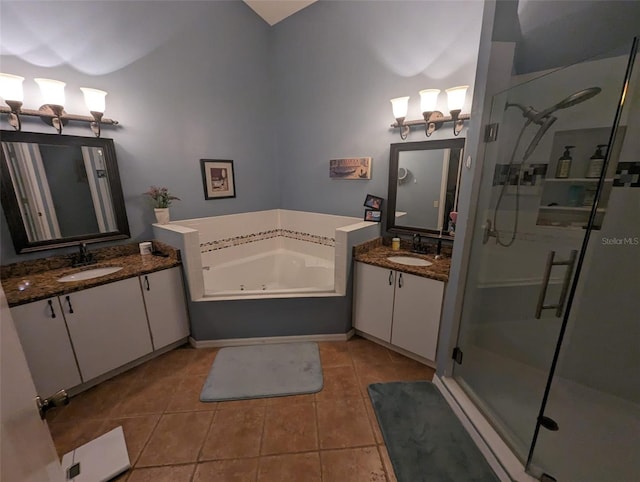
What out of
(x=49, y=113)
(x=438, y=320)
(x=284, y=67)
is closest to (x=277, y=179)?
(x=284, y=67)

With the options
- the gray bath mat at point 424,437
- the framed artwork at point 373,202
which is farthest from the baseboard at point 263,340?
the framed artwork at point 373,202

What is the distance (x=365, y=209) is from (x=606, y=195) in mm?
1721

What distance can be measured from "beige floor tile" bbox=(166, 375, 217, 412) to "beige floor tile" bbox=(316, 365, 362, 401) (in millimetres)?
779

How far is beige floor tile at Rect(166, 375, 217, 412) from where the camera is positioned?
180cm

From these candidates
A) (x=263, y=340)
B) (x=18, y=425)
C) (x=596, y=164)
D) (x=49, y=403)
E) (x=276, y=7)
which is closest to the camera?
(x=18, y=425)

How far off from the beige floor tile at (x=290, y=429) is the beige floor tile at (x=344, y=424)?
6cm

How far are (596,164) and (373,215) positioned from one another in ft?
5.09

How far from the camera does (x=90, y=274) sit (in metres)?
2.09

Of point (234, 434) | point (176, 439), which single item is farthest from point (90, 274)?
point (234, 434)

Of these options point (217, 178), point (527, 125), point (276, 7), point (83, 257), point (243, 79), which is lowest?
point (83, 257)

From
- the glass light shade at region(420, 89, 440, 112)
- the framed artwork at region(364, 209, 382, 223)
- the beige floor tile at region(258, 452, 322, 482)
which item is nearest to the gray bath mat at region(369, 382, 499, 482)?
the beige floor tile at region(258, 452, 322, 482)

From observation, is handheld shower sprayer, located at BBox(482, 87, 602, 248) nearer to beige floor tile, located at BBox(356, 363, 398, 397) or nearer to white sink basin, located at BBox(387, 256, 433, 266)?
white sink basin, located at BBox(387, 256, 433, 266)

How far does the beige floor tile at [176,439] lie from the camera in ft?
4.88

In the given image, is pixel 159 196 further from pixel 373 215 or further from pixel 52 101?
pixel 373 215
